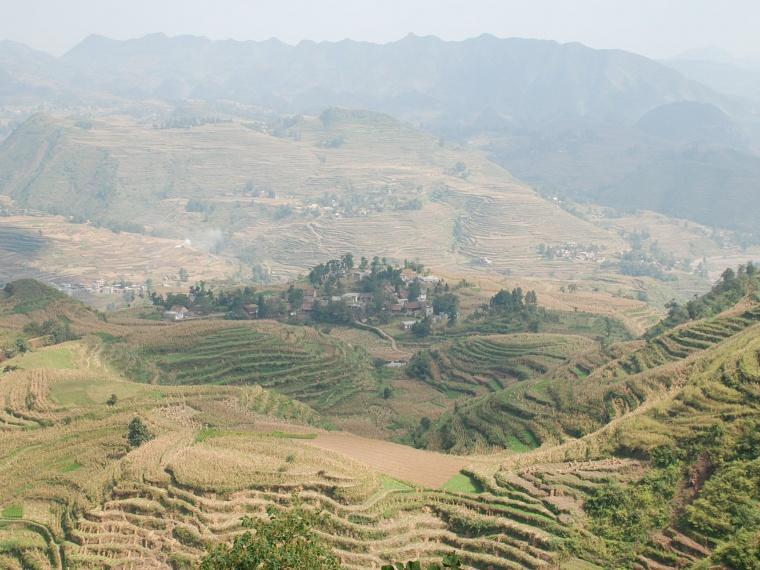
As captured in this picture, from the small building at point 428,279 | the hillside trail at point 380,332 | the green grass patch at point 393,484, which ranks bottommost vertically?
the hillside trail at point 380,332

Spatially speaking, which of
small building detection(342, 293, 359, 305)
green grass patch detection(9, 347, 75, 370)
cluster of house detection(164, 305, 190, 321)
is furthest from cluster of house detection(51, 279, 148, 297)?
green grass patch detection(9, 347, 75, 370)

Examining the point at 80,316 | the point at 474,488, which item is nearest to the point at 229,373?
the point at 80,316

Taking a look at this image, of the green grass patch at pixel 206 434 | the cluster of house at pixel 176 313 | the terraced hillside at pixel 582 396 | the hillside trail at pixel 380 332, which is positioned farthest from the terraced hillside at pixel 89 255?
the green grass patch at pixel 206 434

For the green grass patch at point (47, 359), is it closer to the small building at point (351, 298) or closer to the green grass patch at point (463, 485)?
the green grass patch at point (463, 485)

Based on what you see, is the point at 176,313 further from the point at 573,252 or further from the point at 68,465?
the point at 573,252

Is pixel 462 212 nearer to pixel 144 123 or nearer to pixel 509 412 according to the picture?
pixel 144 123

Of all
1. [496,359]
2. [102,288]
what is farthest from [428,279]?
[102,288]
